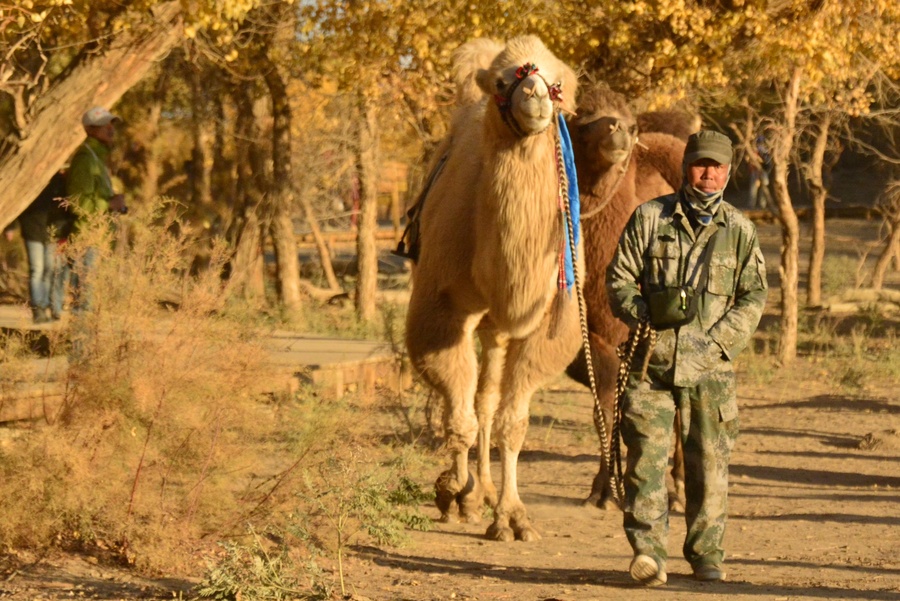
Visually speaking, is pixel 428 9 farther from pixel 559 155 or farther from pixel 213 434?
pixel 213 434

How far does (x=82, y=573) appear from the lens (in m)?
6.00

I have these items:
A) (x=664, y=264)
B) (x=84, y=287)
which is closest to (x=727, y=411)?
(x=664, y=264)

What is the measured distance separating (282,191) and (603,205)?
9263mm

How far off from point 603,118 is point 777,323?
1115 cm

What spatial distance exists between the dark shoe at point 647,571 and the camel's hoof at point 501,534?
66.7 inches

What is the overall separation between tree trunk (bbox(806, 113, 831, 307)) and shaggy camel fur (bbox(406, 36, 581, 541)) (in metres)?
9.58

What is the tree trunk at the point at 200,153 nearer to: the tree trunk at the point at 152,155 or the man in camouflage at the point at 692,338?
the tree trunk at the point at 152,155

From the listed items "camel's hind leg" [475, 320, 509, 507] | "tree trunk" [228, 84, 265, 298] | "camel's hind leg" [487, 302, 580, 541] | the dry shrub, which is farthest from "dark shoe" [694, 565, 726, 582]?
"tree trunk" [228, 84, 265, 298]

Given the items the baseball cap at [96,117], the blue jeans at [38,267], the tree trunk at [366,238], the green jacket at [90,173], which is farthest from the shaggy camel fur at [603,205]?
the tree trunk at [366,238]

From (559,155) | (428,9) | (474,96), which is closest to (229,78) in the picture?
(428,9)

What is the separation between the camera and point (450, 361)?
299 inches

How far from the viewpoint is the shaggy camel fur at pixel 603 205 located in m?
8.39

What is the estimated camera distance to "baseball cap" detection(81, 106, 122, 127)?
9711 millimetres

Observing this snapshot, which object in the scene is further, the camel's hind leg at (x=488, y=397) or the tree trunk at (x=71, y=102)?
the tree trunk at (x=71, y=102)
